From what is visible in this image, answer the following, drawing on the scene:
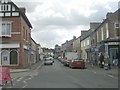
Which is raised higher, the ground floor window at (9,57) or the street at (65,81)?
the ground floor window at (9,57)

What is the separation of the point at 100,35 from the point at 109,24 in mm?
7703

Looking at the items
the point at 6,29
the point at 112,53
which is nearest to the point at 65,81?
the point at 6,29

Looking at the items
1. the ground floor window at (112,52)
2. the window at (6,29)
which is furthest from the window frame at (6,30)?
the ground floor window at (112,52)

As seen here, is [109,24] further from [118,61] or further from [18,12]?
[18,12]

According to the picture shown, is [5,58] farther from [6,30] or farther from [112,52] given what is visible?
[112,52]

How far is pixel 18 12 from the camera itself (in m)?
40.8

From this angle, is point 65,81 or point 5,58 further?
point 5,58

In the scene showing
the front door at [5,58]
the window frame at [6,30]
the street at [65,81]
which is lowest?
the street at [65,81]

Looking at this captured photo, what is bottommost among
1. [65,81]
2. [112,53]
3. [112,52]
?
[65,81]

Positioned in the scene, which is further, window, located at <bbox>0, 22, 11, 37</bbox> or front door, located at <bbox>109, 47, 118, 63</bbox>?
front door, located at <bbox>109, 47, 118, 63</bbox>

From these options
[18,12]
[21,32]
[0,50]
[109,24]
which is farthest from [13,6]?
[109,24]

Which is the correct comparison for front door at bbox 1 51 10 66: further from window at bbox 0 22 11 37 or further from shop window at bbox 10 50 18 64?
window at bbox 0 22 11 37

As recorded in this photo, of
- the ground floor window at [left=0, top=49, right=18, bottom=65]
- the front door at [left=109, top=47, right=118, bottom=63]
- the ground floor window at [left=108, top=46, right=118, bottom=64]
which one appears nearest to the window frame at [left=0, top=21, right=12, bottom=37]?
the ground floor window at [left=0, top=49, right=18, bottom=65]

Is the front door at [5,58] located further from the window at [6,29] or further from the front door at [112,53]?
the front door at [112,53]
